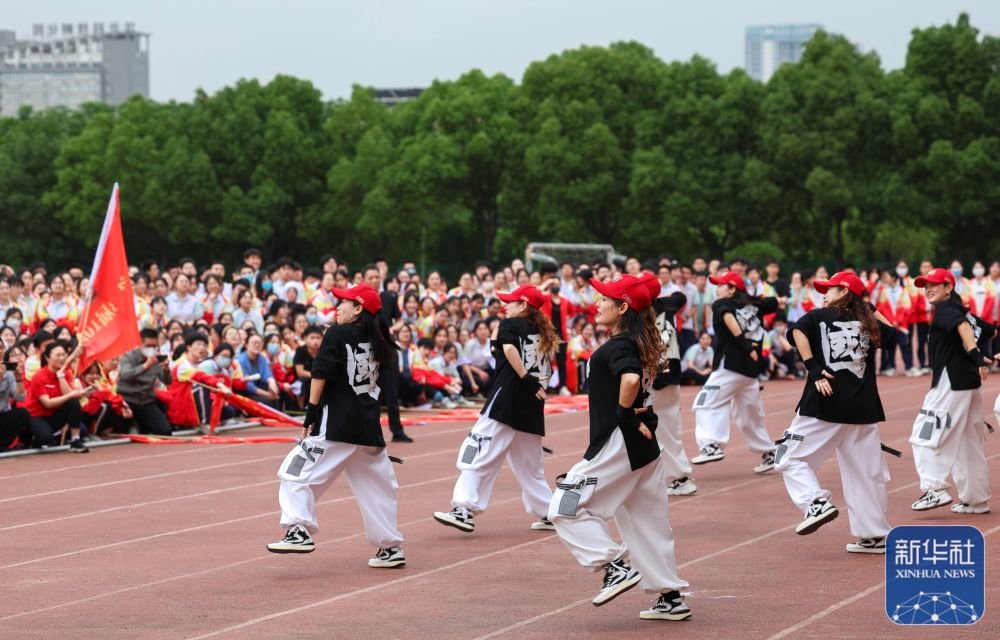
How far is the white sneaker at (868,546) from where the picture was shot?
1077 centimetres

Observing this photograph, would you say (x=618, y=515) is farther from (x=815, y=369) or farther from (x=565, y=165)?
(x=565, y=165)

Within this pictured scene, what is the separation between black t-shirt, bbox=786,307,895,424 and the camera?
35.9ft

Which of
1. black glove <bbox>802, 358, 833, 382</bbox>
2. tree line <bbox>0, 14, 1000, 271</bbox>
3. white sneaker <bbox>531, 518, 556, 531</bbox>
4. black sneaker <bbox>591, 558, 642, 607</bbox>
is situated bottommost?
white sneaker <bbox>531, 518, 556, 531</bbox>

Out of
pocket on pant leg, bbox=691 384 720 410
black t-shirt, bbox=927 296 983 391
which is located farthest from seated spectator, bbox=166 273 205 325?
black t-shirt, bbox=927 296 983 391

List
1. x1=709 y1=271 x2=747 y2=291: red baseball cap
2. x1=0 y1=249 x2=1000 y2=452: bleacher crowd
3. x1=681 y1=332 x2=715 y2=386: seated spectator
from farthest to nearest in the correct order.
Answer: x1=681 y1=332 x2=715 y2=386: seated spectator, x1=0 y1=249 x2=1000 y2=452: bleacher crowd, x1=709 y1=271 x2=747 y2=291: red baseball cap

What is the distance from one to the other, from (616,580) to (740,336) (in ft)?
21.6

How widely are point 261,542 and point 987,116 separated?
40.1 meters

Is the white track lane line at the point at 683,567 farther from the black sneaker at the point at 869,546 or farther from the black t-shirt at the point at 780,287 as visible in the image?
the black t-shirt at the point at 780,287

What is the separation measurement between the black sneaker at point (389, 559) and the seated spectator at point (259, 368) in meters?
10.4

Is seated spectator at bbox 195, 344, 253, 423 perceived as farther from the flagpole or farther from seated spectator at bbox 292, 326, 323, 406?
the flagpole

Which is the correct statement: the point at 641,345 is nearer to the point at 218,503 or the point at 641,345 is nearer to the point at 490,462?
the point at 490,462

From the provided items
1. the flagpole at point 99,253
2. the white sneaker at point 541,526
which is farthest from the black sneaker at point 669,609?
the flagpole at point 99,253

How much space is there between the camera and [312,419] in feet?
34.9

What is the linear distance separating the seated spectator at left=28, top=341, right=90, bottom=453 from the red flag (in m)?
0.36
